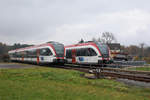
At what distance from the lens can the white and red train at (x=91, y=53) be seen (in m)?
20.2

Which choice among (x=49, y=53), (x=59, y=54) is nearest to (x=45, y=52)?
(x=49, y=53)

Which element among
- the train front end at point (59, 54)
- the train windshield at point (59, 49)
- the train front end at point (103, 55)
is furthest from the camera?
the train windshield at point (59, 49)

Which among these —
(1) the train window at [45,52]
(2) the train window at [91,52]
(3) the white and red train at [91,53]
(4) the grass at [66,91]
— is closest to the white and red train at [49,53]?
(1) the train window at [45,52]

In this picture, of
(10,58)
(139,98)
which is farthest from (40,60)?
(10,58)

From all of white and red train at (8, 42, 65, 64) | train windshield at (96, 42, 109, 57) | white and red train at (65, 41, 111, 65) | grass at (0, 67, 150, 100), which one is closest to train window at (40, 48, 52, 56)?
white and red train at (8, 42, 65, 64)

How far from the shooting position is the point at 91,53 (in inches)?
828

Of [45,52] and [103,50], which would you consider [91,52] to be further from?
[45,52]

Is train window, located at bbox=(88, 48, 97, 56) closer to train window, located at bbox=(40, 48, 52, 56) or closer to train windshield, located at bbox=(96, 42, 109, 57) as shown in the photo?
train windshield, located at bbox=(96, 42, 109, 57)

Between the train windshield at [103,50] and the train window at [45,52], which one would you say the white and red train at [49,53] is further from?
the train windshield at [103,50]

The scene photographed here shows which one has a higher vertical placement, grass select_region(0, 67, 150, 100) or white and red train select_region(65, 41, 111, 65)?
white and red train select_region(65, 41, 111, 65)

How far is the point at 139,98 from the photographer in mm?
6781

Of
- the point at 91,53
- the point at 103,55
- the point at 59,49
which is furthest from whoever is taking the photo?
the point at 59,49

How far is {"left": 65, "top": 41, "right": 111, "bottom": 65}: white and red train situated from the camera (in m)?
20.2

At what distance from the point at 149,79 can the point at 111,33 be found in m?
65.4
